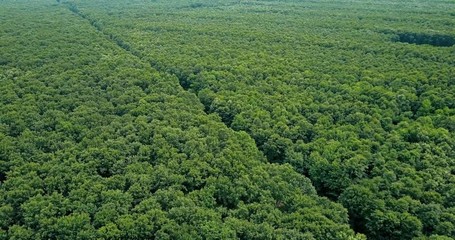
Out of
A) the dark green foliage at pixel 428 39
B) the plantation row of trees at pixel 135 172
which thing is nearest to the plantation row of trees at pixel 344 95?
the dark green foliage at pixel 428 39

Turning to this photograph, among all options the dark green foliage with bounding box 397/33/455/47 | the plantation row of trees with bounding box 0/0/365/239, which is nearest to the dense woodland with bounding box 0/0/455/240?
the plantation row of trees with bounding box 0/0/365/239

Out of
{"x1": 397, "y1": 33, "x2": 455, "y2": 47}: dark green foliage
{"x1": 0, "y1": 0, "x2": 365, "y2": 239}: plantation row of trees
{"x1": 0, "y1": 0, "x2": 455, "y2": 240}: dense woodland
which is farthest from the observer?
{"x1": 397, "y1": 33, "x2": 455, "y2": 47}: dark green foliage

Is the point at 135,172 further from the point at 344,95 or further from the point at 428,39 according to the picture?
the point at 428,39

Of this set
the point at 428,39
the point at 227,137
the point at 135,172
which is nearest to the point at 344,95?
the point at 227,137

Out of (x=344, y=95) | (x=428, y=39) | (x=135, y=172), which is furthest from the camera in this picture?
(x=428, y=39)

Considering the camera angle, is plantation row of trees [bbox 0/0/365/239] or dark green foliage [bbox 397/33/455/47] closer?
plantation row of trees [bbox 0/0/365/239]

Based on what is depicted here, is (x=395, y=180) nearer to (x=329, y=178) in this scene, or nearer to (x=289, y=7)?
(x=329, y=178)

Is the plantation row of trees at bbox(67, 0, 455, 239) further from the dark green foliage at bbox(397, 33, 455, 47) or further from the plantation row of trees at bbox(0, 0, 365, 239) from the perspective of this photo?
the plantation row of trees at bbox(0, 0, 365, 239)
